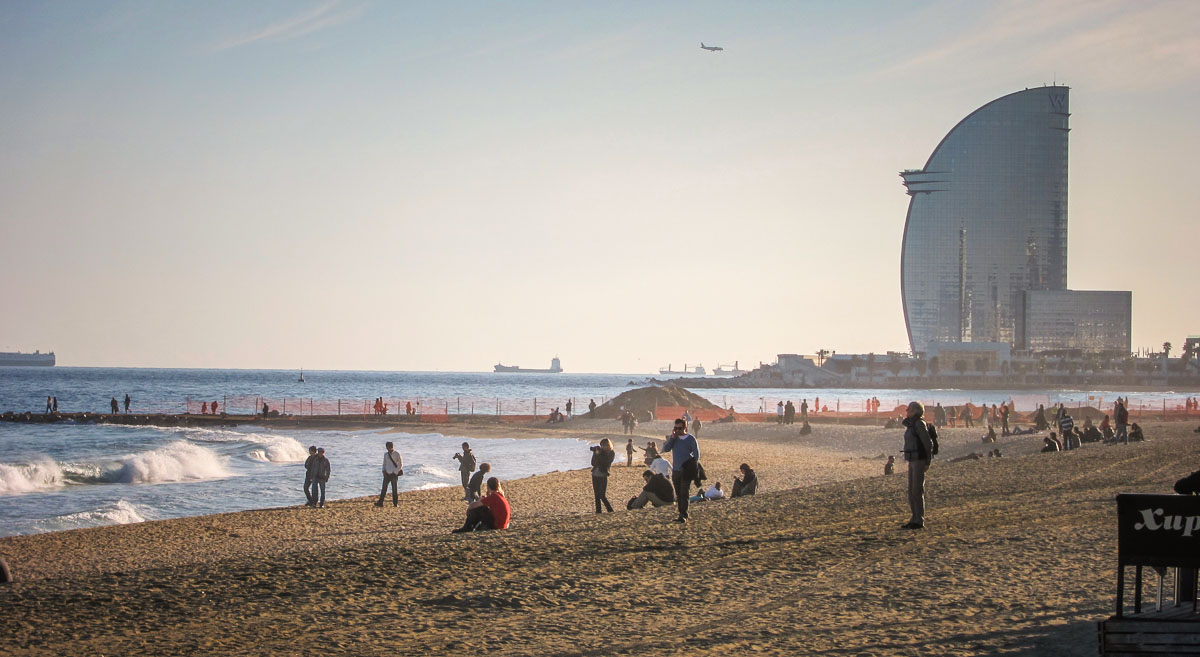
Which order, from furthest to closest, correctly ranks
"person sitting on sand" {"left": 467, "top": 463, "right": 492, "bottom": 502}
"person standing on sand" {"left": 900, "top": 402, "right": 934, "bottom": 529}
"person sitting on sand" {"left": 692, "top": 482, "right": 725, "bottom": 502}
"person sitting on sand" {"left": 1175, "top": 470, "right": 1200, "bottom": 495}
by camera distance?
"person sitting on sand" {"left": 692, "top": 482, "right": 725, "bottom": 502}, "person sitting on sand" {"left": 467, "top": 463, "right": 492, "bottom": 502}, "person standing on sand" {"left": 900, "top": 402, "right": 934, "bottom": 529}, "person sitting on sand" {"left": 1175, "top": 470, "right": 1200, "bottom": 495}

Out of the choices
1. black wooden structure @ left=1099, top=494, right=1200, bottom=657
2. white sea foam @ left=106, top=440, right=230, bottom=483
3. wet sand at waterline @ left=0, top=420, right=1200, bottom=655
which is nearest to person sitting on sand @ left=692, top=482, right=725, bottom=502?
wet sand at waterline @ left=0, top=420, right=1200, bottom=655

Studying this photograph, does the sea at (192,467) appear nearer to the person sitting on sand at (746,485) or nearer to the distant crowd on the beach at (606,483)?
the distant crowd on the beach at (606,483)

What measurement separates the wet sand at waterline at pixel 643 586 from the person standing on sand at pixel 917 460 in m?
0.42

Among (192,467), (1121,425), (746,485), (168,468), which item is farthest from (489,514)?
(1121,425)

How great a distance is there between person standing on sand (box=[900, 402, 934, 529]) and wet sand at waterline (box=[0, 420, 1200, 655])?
42 centimetres

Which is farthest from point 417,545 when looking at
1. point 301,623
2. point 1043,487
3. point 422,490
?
point 422,490

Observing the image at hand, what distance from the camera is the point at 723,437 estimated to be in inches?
1896

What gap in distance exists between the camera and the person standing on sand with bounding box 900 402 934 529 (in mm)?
12617

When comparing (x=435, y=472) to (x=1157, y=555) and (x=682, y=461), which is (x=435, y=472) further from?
(x=1157, y=555)

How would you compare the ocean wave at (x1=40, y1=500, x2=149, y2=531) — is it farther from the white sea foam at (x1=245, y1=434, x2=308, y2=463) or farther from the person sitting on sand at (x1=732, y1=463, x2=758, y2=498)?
the white sea foam at (x1=245, y1=434, x2=308, y2=463)

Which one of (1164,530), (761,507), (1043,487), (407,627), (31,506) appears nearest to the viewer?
(1164,530)

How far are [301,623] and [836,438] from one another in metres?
37.7

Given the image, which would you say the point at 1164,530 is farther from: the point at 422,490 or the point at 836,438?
the point at 836,438

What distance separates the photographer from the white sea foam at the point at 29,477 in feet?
95.7
